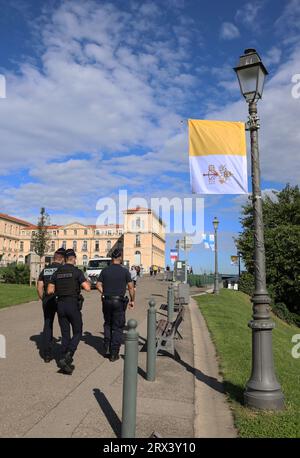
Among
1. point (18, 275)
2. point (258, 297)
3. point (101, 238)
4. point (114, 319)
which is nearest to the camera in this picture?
point (258, 297)

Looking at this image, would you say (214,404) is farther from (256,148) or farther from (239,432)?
(256,148)

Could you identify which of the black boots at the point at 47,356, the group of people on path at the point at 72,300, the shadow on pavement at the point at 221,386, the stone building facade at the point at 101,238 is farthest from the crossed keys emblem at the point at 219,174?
the stone building facade at the point at 101,238

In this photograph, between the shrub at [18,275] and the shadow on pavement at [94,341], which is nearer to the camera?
the shadow on pavement at [94,341]

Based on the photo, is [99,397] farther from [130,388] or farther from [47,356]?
[47,356]

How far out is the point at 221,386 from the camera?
22.4 ft

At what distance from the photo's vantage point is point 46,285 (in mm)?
8000

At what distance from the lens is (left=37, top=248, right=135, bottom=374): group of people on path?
7152 mm

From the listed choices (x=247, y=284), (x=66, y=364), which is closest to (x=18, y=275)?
(x=247, y=284)

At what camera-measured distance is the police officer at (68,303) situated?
7059mm

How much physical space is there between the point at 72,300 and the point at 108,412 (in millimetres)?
2340

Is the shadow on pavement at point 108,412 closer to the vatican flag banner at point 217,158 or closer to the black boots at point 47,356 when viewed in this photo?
the black boots at point 47,356

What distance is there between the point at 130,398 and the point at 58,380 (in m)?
2.77

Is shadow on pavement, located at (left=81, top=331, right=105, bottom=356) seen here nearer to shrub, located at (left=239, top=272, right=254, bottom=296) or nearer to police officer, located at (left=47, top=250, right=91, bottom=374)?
police officer, located at (left=47, top=250, right=91, bottom=374)

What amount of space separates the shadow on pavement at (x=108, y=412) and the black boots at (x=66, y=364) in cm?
87
